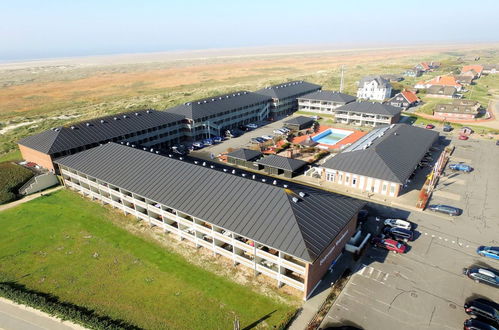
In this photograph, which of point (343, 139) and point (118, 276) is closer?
point (118, 276)

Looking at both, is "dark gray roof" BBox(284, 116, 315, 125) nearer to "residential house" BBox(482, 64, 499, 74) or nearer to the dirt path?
the dirt path

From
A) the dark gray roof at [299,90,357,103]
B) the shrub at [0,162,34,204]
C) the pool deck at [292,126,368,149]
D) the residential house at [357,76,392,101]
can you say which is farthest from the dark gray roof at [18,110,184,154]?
the residential house at [357,76,392,101]

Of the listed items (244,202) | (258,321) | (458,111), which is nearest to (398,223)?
(244,202)

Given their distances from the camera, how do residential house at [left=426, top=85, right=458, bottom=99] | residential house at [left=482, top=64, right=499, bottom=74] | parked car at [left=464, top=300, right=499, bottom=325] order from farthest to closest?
residential house at [left=482, top=64, right=499, bottom=74] < residential house at [left=426, top=85, right=458, bottom=99] < parked car at [left=464, top=300, right=499, bottom=325]

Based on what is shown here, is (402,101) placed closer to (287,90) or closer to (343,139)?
(287,90)

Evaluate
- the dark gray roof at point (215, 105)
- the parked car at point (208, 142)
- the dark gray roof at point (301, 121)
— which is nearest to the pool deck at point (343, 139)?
the dark gray roof at point (301, 121)

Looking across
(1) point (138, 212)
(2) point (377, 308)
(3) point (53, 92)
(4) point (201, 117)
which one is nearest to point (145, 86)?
(3) point (53, 92)

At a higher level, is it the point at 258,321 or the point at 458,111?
the point at 458,111
